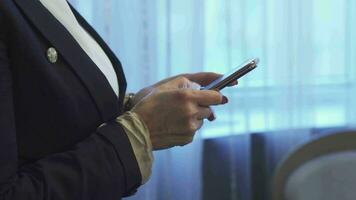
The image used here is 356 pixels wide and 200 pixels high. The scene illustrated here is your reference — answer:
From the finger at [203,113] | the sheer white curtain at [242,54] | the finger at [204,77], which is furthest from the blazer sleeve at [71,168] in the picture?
the sheer white curtain at [242,54]

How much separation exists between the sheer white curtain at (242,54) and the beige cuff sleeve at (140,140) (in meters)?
0.84

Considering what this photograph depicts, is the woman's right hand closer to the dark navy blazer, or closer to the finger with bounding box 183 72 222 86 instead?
the dark navy blazer

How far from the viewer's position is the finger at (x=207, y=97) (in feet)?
2.42

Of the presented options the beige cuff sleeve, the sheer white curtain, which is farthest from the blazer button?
the sheer white curtain

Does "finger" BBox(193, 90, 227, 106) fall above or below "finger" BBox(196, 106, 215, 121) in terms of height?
above

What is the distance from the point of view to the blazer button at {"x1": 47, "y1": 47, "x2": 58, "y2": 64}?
662 millimetres

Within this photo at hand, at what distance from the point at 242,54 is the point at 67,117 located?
1.07m

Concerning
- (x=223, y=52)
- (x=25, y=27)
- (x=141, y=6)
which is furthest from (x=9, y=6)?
(x=223, y=52)

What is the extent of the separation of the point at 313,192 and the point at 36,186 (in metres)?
0.41

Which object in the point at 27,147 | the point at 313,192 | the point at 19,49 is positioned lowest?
the point at 313,192

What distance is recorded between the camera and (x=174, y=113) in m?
0.73

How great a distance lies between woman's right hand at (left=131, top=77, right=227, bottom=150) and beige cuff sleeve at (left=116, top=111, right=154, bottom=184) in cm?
2

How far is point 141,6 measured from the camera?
1.53 metres

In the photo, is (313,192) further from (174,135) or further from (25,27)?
(25,27)
